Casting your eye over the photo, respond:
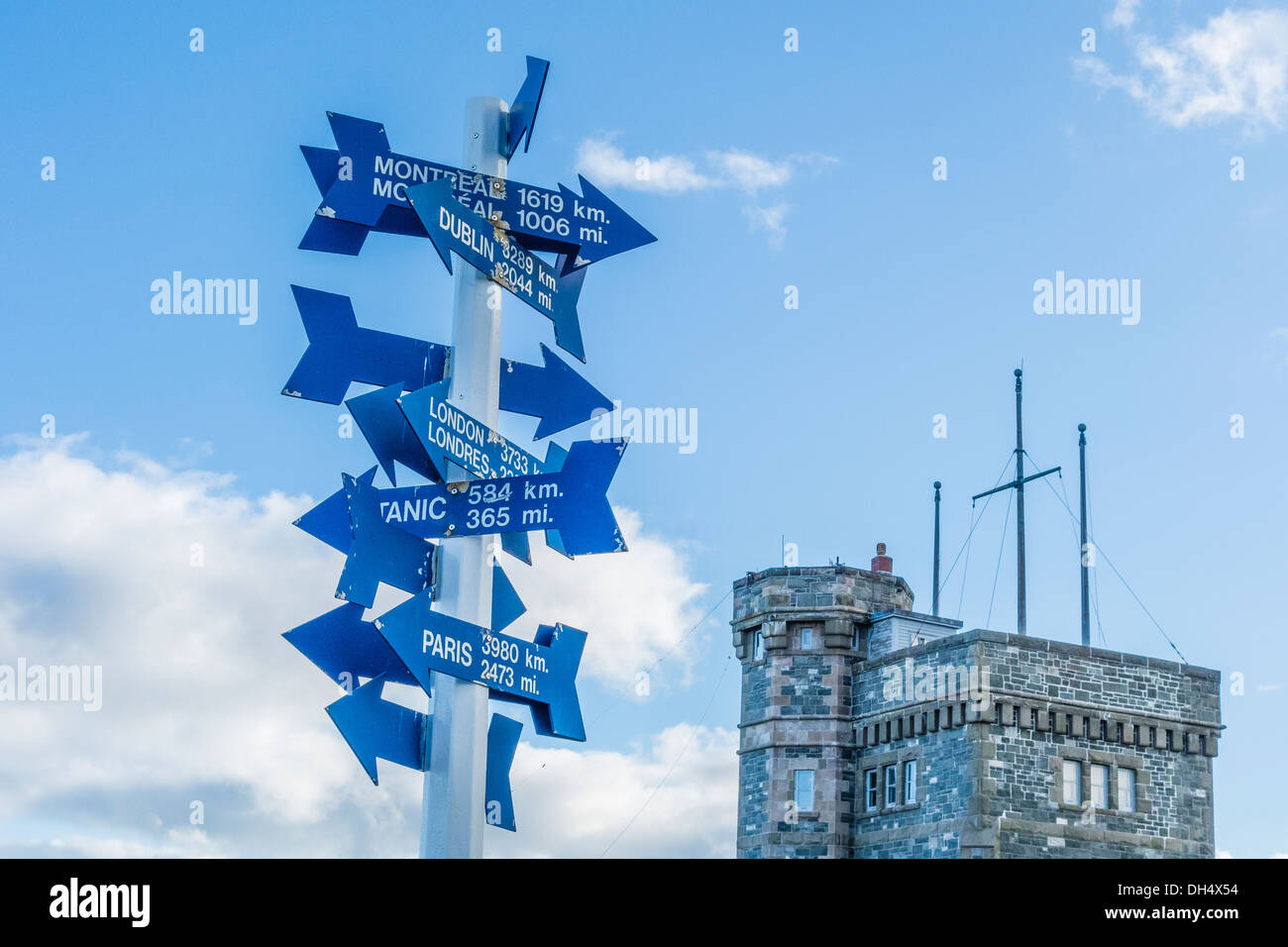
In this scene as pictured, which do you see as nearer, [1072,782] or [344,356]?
[344,356]

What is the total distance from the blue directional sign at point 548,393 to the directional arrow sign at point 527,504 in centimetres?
Answer: 124

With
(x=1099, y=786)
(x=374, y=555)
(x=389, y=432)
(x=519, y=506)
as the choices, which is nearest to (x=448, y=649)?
(x=374, y=555)

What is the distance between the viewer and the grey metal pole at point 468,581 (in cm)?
1025

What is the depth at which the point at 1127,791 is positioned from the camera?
3928 centimetres

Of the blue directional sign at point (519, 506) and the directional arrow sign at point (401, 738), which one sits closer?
the directional arrow sign at point (401, 738)

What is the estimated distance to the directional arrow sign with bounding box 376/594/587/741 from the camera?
9930 millimetres

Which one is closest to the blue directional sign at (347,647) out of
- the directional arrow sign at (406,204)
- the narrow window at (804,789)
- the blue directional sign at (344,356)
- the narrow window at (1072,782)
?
the blue directional sign at (344,356)

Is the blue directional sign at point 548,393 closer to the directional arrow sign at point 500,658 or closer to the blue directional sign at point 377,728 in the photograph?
the directional arrow sign at point 500,658

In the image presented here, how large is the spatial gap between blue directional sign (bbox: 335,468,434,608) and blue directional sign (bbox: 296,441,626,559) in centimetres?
10

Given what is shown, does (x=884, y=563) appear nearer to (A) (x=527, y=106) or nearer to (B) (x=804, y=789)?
(B) (x=804, y=789)

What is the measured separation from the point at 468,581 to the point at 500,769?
1.35 m
